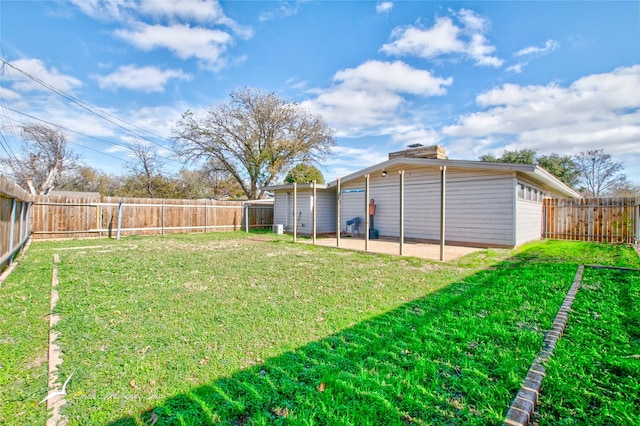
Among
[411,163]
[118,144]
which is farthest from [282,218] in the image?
[118,144]

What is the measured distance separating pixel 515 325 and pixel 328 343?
1.97 meters

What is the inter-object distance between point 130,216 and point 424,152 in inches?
533

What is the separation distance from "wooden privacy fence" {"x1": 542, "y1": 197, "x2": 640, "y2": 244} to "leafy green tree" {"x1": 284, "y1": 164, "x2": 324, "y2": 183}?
51.9 ft

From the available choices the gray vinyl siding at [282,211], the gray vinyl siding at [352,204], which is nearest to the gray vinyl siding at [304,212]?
the gray vinyl siding at [282,211]

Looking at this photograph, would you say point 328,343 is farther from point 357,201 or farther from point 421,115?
point 421,115

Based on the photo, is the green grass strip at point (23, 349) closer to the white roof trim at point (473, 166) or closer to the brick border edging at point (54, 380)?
the brick border edging at point (54, 380)

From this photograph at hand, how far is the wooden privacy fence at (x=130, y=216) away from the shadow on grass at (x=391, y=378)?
11.7m

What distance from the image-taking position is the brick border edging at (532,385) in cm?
155

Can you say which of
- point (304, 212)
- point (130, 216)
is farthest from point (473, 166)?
point (130, 216)

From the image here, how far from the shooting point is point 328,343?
2.61 meters

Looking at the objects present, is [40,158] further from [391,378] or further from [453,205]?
[391,378]

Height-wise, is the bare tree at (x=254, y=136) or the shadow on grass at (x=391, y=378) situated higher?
the bare tree at (x=254, y=136)

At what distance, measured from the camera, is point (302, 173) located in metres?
23.3

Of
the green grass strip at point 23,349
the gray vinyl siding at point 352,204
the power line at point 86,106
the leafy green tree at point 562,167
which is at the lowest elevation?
the green grass strip at point 23,349
